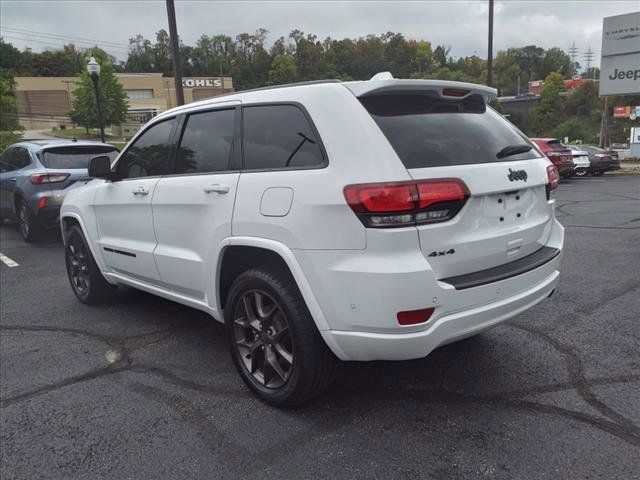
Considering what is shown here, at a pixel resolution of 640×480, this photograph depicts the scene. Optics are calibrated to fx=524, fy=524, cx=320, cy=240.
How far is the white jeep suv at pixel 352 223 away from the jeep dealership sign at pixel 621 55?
85.6 ft

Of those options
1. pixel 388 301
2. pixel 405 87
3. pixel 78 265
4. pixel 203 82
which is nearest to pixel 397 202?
pixel 388 301

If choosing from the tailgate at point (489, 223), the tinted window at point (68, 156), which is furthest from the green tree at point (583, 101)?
the tailgate at point (489, 223)

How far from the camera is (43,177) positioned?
8.25m

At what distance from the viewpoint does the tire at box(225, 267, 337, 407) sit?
280 cm

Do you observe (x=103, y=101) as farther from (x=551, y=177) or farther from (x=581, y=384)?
(x=581, y=384)

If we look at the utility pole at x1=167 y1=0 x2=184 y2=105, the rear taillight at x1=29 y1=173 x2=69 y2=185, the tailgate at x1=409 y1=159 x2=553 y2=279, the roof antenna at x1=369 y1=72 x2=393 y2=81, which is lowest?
the rear taillight at x1=29 y1=173 x2=69 y2=185

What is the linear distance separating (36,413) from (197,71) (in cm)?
12128

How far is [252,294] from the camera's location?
3125 millimetres

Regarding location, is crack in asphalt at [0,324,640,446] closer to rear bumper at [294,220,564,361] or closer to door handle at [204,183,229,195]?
rear bumper at [294,220,564,361]

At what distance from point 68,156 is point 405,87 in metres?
7.39

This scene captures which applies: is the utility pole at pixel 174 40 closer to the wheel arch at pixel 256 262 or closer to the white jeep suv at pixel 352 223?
the white jeep suv at pixel 352 223

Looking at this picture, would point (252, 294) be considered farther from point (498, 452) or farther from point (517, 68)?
point (517, 68)

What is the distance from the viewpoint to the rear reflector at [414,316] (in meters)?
2.47

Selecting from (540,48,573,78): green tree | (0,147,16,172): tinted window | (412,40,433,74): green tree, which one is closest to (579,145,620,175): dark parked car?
(0,147,16,172): tinted window
